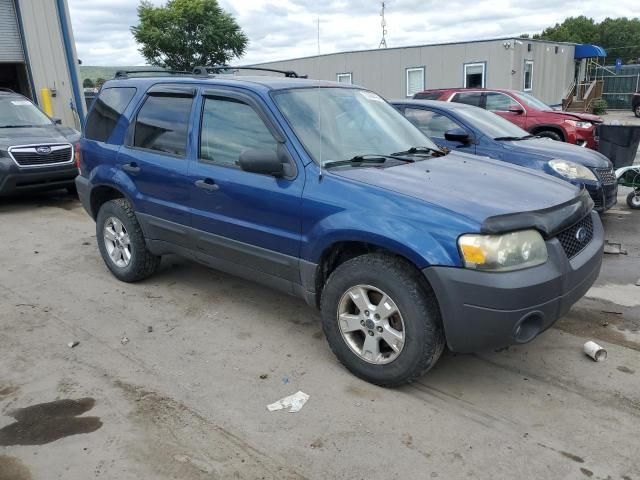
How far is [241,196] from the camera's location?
3811mm

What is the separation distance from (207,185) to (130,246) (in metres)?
1.41

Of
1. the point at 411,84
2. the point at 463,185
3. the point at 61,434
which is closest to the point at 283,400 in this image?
the point at 61,434

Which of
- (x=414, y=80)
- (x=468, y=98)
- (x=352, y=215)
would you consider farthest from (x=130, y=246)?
(x=414, y=80)

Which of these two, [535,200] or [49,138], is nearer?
[535,200]

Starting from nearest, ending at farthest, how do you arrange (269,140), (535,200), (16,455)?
(16,455) < (535,200) < (269,140)

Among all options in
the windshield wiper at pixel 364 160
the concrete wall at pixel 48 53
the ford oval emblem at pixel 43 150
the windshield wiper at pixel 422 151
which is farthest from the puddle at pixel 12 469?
the concrete wall at pixel 48 53

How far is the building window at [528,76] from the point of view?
2239 cm

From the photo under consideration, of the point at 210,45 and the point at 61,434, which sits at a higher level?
the point at 210,45

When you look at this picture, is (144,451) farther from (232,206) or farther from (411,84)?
(411,84)

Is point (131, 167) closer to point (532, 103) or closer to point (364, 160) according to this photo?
point (364, 160)

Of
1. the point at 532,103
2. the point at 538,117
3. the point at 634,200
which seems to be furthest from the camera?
the point at 532,103

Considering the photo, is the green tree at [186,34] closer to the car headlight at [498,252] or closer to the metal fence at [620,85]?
the metal fence at [620,85]

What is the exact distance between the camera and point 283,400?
127 inches

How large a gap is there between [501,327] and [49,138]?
842cm
